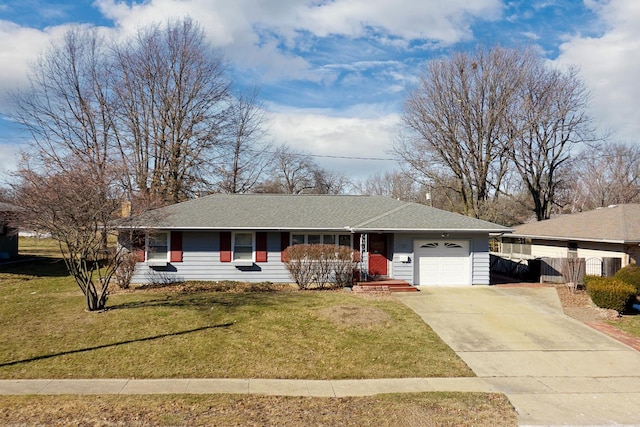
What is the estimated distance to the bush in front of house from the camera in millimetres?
16078

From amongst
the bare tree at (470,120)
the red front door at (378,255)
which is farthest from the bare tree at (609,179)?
the red front door at (378,255)

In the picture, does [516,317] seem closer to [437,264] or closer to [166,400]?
[437,264]

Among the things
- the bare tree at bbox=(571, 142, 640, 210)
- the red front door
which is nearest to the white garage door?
the red front door

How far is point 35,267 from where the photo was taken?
22.5 metres

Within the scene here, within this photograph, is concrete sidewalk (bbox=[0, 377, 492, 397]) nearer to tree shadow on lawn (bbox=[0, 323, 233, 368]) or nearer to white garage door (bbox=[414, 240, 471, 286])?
tree shadow on lawn (bbox=[0, 323, 233, 368])

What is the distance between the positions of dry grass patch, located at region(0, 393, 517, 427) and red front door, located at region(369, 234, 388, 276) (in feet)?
36.3

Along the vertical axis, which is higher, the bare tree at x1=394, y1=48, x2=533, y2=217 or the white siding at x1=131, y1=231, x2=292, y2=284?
the bare tree at x1=394, y1=48, x2=533, y2=217

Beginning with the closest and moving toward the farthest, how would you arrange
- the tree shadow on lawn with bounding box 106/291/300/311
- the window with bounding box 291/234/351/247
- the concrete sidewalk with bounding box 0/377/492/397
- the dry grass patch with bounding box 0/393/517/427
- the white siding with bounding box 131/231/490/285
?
1. the dry grass patch with bounding box 0/393/517/427
2. the concrete sidewalk with bounding box 0/377/492/397
3. the tree shadow on lawn with bounding box 106/291/300/311
4. the white siding with bounding box 131/231/490/285
5. the window with bounding box 291/234/351/247

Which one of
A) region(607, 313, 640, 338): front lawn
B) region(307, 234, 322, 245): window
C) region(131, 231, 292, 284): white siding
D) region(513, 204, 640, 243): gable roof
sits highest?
region(513, 204, 640, 243): gable roof

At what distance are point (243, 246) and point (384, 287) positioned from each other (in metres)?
5.94

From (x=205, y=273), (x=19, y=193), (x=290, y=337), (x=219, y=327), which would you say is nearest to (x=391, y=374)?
(x=290, y=337)

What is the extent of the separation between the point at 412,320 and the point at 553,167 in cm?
2669

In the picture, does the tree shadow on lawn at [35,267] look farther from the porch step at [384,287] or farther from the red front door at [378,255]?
the red front door at [378,255]

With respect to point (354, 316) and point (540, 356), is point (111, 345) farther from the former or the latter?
point (540, 356)
